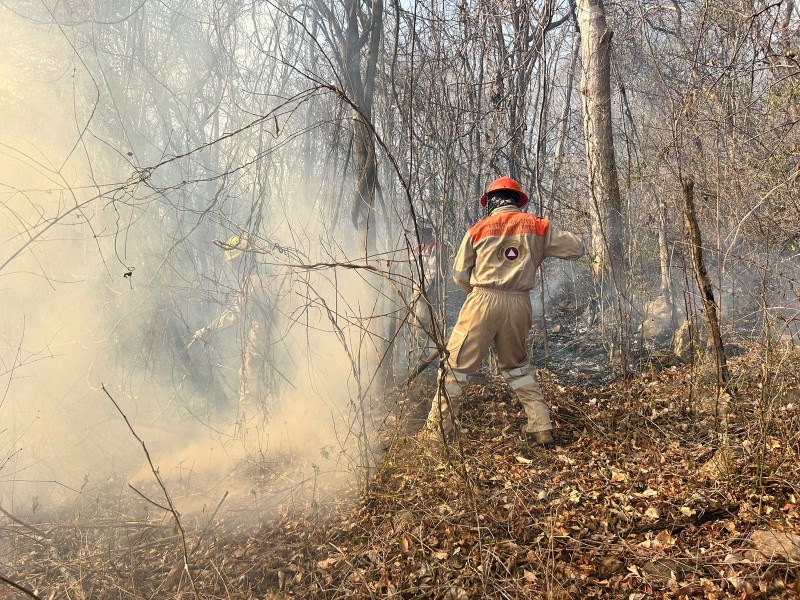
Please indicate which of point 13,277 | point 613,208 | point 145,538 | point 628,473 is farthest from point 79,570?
point 613,208

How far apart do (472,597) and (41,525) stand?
3.20m

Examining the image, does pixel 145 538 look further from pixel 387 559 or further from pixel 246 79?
pixel 246 79

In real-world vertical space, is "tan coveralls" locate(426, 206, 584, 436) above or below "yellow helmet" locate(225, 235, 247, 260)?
below

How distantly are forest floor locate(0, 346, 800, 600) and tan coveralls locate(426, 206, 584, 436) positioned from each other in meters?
0.45

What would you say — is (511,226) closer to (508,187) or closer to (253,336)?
(508,187)

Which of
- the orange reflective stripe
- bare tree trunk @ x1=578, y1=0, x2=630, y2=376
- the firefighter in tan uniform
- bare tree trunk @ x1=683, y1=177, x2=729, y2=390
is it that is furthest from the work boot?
bare tree trunk @ x1=578, y1=0, x2=630, y2=376

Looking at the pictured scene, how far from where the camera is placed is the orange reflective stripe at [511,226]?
3.87m

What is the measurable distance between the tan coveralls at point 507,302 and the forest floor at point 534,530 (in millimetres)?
449

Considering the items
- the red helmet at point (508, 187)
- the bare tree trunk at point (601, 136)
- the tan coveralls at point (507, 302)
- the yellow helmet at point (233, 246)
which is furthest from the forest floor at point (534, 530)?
the red helmet at point (508, 187)

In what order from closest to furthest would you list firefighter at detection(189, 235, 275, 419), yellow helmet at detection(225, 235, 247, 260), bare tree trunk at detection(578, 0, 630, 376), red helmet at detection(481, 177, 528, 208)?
yellow helmet at detection(225, 235, 247, 260) < red helmet at detection(481, 177, 528, 208) < bare tree trunk at detection(578, 0, 630, 376) < firefighter at detection(189, 235, 275, 419)

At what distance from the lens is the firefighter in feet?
16.8

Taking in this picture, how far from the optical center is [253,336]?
5504 mm

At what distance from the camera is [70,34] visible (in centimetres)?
458

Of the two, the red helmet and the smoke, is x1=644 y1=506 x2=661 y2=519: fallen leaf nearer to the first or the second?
the smoke
